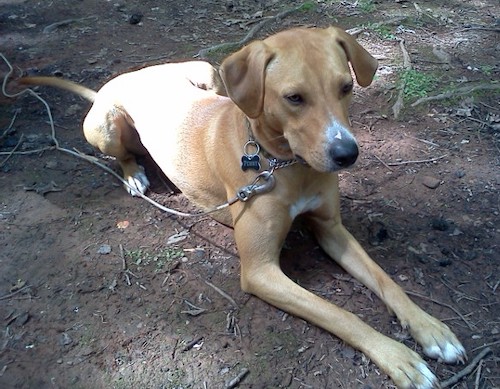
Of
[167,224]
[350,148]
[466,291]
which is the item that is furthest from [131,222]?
[466,291]

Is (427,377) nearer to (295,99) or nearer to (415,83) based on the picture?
(295,99)

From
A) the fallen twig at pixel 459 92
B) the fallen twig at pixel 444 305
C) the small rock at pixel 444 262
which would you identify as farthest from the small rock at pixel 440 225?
the fallen twig at pixel 459 92

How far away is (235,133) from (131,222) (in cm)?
114

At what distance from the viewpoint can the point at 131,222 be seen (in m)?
4.38

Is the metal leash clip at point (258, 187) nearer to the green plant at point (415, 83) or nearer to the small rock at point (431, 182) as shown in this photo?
the small rock at point (431, 182)

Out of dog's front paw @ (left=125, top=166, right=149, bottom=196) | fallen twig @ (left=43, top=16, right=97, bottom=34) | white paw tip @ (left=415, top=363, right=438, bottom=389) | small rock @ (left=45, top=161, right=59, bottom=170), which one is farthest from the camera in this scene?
fallen twig @ (left=43, top=16, right=97, bottom=34)

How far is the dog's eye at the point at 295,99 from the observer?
125 inches

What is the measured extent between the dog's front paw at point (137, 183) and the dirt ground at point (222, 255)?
0.30 ft

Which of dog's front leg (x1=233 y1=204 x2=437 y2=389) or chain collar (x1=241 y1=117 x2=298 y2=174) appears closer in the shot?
dog's front leg (x1=233 y1=204 x2=437 y2=389)

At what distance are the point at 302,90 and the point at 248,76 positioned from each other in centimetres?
33

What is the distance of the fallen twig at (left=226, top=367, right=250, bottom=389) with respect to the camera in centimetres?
315

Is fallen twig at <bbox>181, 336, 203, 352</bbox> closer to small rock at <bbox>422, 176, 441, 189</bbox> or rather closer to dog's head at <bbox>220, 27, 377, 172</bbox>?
dog's head at <bbox>220, 27, 377, 172</bbox>

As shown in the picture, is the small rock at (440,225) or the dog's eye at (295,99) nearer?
the dog's eye at (295,99)

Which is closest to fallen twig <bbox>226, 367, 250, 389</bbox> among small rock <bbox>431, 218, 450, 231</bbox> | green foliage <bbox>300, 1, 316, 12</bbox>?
small rock <bbox>431, 218, 450, 231</bbox>
